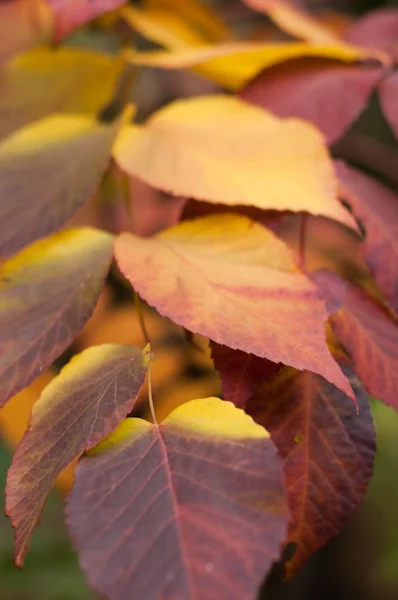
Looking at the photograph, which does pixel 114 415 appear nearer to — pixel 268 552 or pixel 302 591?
pixel 268 552

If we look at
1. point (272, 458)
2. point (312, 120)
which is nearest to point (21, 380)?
point (272, 458)

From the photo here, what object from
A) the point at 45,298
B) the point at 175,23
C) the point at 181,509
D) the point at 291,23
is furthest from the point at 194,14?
the point at 181,509

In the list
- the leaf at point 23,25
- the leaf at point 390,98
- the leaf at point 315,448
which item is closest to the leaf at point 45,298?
the leaf at point 315,448

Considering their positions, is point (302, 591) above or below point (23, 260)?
below

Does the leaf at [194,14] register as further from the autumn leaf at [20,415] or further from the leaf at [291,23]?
the autumn leaf at [20,415]

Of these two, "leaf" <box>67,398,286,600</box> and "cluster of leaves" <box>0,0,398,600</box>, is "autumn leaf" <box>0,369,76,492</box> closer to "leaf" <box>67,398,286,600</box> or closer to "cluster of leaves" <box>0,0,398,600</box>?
"cluster of leaves" <box>0,0,398,600</box>

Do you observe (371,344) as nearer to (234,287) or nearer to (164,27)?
(234,287)
